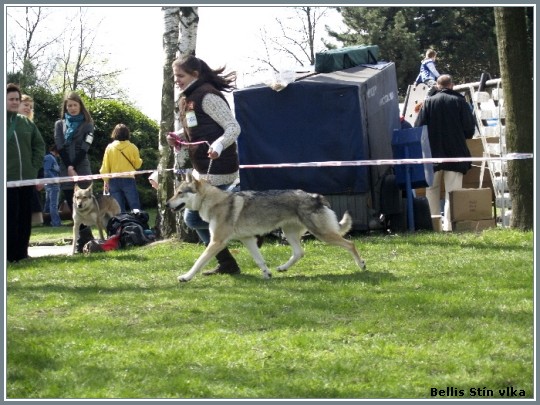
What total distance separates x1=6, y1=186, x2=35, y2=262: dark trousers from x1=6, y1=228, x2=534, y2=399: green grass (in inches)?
36.2

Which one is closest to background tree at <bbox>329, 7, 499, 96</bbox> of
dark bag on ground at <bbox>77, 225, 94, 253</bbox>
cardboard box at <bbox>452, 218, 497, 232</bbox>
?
cardboard box at <bbox>452, 218, 497, 232</bbox>

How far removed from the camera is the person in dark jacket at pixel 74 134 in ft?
40.3

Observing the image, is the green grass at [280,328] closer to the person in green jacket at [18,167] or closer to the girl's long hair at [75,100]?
the person in green jacket at [18,167]

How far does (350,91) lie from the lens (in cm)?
1188

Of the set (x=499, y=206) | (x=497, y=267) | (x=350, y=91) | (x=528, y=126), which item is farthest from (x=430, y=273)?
(x=499, y=206)

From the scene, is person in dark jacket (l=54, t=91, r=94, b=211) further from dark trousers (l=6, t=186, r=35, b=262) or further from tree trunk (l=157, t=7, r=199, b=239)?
dark trousers (l=6, t=186, r=35, b=262)

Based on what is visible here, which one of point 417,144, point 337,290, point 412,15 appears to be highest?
point 412,15

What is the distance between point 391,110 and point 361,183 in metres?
2.30

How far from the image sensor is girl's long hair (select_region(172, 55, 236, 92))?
8.48 metres

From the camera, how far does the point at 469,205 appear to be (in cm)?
1229

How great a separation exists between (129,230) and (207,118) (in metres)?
3.71

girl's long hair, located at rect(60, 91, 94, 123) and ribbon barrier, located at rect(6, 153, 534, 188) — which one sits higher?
girl's long hair, located at rect(60, 91, 94, 123)

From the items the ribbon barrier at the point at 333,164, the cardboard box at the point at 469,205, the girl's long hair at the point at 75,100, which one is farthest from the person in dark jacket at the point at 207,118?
the cardboard box at the point at 469,205

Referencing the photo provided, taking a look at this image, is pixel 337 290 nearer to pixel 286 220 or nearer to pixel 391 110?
pixel 286 220
